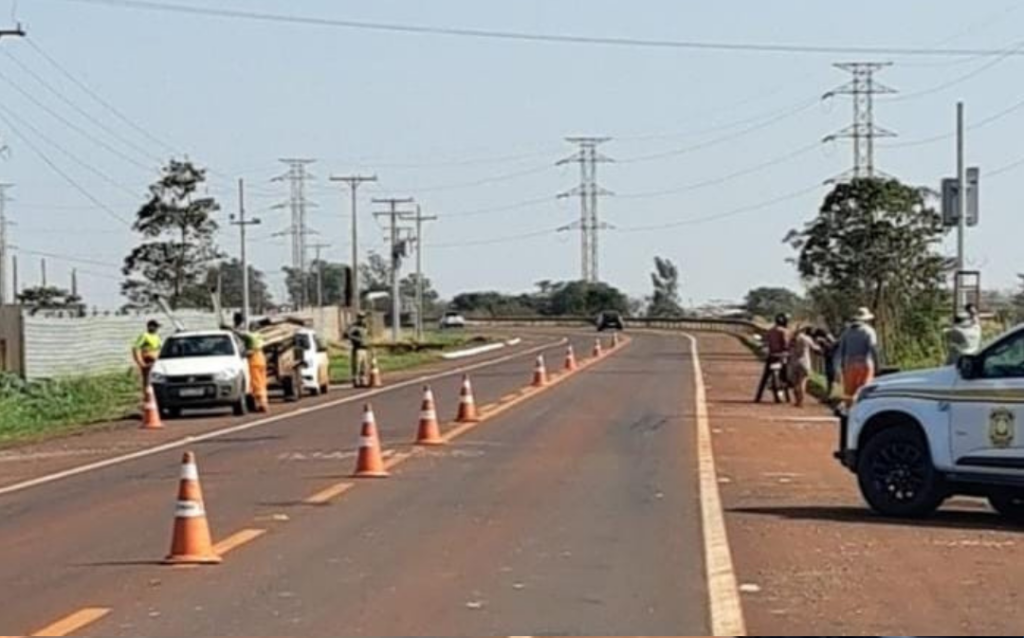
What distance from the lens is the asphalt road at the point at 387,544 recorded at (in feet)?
38.4

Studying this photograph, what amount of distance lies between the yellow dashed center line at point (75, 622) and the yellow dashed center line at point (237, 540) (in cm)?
259

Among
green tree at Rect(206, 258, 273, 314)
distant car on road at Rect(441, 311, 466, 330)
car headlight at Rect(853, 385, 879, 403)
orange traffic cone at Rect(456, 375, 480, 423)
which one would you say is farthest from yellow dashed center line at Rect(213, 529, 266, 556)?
distant car on road at Rect(441, 311, 466, 330)

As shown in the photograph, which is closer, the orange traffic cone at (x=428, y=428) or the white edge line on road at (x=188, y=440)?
the white edge line on road at (x=188, y=440)

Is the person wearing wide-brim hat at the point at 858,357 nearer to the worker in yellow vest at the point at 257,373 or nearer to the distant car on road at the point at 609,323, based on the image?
the worker in yellow vest at the point at 257,373

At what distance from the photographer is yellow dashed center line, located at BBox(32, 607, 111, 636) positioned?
37.2 feet

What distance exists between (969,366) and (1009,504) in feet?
5.83

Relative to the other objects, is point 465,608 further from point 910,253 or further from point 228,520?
point 910,253

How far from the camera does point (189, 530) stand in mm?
14336

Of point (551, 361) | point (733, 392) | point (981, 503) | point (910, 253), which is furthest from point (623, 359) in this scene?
point (981, 503)

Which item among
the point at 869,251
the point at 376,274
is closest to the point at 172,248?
the point at 869,251

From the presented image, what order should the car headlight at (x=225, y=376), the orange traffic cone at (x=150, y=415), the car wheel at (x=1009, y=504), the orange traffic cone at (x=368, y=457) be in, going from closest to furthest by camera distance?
1. the car wheel at (x=1009, y=504)
2. the orange traffic cone at (x=368, y=457)
3. the orange traffic cone at (x=150, y=415)
4. the car headlight at (x=225, y=376)

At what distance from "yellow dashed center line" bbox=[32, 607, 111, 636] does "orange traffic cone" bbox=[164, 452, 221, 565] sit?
81.0 inches

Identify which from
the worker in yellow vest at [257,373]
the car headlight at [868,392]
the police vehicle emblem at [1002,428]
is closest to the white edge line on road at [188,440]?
the worker in yellow vest at [257,373]

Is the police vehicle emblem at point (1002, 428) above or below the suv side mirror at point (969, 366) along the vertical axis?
below
